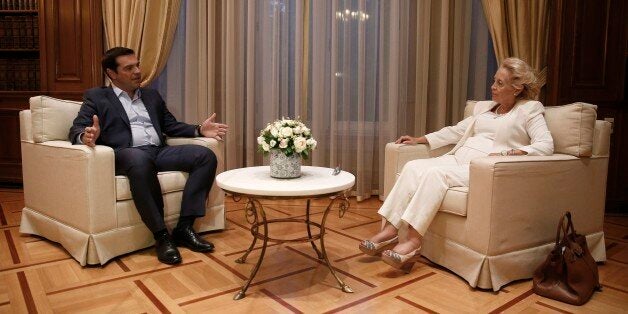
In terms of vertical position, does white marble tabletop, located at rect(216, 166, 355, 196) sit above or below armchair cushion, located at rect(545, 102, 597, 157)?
below

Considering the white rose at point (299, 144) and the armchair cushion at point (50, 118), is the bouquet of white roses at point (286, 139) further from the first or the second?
the armchair cushion at point (50, 118)

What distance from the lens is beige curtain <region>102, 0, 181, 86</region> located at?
3914 millimetres

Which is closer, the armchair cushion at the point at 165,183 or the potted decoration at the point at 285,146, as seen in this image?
the potted decoration at the point at 285,146

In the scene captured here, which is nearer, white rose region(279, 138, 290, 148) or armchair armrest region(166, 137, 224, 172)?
white rose region(279, 138, 290, 148)

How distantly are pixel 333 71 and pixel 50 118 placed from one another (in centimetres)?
203

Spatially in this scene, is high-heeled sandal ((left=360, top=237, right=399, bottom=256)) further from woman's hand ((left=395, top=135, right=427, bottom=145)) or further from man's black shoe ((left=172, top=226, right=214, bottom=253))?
man's black shoe ((left=172, top=226, right=214, bottom=253))

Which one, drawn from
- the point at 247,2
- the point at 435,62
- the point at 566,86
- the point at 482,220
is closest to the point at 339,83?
the point at 435,62

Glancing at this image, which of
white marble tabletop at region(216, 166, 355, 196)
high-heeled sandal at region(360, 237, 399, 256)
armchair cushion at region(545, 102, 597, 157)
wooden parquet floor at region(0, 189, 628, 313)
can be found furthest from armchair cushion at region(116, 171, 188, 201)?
armchair cushion at region(545, 102, 597, 157)

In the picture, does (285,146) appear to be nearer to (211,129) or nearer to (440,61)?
(211,129)

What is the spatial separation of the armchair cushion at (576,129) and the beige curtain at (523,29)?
51.3 inches

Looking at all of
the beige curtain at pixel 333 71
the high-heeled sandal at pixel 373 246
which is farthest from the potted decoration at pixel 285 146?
the beige curtain at pixel 333 71

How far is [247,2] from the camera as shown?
3.92m

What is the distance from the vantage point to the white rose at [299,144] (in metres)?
2.06

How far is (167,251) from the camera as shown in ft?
7.51
